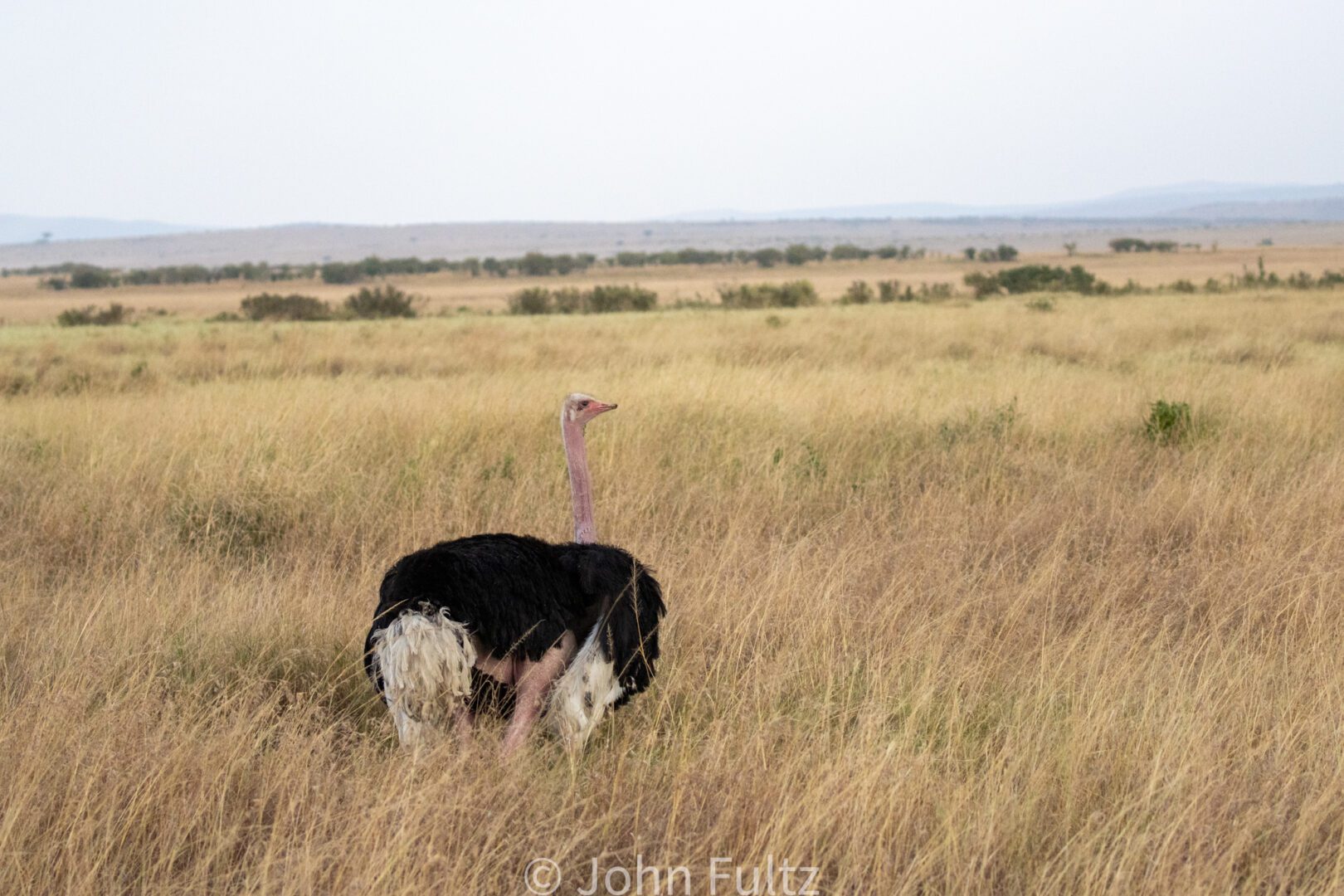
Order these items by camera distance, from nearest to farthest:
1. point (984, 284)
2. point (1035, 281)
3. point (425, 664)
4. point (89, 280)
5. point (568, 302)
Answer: point (425, 664) < point (568, 302) < point (984, 284) < point (1035, 281) < point (89, 280)

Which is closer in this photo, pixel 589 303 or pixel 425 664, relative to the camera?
pixel 425 664

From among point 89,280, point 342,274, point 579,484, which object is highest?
→ point 89,280

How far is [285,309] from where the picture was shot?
29.0 metres

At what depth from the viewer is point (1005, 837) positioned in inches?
109

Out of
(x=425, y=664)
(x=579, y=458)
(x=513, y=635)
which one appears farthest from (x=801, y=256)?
(x=425, y=664)

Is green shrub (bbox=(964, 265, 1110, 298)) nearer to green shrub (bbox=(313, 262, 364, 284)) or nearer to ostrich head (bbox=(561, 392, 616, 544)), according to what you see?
ostrich head (bbox=(561, 392, 616, 544))

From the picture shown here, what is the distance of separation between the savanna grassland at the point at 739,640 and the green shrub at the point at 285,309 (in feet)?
60.6

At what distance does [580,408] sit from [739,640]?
99 cm

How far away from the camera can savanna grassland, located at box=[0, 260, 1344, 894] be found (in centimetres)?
271

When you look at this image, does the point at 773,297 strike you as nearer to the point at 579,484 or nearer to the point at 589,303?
the point at 589,303

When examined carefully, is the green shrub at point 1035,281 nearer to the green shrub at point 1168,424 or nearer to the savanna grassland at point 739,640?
the savanna grassland at point 739,640

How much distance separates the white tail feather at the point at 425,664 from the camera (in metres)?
2.72

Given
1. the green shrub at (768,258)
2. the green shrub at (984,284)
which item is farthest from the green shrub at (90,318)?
the green shrub at (768,258)

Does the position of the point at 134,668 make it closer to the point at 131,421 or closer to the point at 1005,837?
the point at 1005,837
